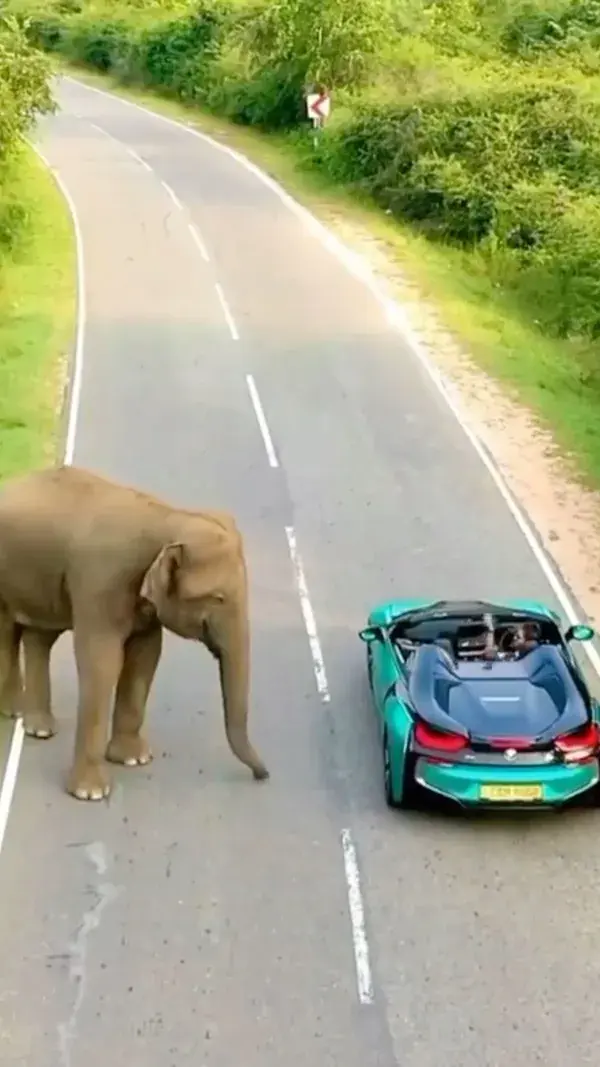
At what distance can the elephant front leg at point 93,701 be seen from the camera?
11.2m

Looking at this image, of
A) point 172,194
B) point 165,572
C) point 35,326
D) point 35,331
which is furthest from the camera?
point 172,194

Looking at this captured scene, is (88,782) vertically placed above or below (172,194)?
above

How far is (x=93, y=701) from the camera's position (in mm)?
11258

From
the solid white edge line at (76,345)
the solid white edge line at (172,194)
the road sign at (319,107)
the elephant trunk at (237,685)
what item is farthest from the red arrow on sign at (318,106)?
the elephant trunk at (237,685)

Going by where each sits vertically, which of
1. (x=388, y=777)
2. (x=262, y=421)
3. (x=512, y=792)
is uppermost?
(x=512, y=792)

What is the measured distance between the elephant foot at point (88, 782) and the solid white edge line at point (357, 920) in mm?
1752

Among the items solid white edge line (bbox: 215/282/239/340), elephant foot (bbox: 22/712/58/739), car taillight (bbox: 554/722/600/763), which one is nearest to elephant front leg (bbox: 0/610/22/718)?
elephant foot (bbox: 22/712/58/739)

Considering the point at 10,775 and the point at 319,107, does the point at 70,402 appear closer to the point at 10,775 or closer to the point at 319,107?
the point at 10,775

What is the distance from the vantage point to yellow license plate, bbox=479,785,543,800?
1084cm

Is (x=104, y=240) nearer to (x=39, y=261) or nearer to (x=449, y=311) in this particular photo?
(x=39, y=261)

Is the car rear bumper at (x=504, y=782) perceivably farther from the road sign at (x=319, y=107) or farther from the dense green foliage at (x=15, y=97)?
the road sign at (x=319, y=107)

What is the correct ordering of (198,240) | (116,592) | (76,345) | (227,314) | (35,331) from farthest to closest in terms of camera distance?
(198,240) → (227,314) → (35,331) → (76,345) → (116,592)

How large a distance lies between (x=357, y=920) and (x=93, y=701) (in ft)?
8.01

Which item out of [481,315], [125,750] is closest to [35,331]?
[481,315]
